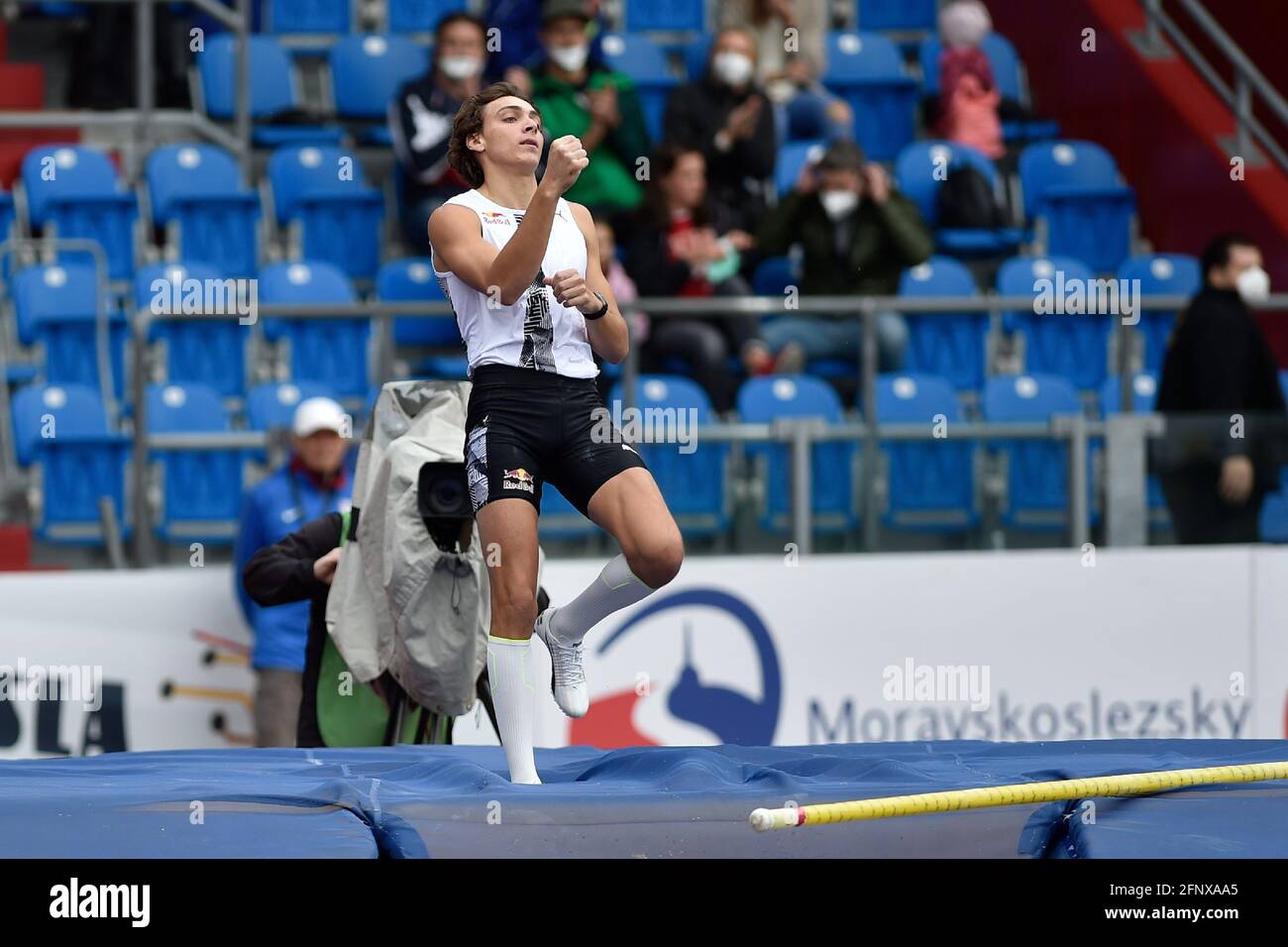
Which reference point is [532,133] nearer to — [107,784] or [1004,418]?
[107,784]

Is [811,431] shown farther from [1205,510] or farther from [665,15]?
[665,15]

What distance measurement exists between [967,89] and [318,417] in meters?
5.20

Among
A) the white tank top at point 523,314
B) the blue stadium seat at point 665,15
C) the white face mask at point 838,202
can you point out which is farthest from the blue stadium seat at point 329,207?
the white tank top at point 523,314

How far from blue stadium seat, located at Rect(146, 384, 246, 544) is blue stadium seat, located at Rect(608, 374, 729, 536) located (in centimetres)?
172

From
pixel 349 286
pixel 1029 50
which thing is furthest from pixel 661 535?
pixel 1029 50

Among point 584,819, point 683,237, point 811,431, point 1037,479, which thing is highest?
point 683,237

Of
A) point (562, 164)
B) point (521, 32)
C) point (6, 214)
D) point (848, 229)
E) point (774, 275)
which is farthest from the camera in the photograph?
point (521, 32)

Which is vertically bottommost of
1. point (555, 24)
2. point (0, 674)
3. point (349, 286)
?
point (0, 674)

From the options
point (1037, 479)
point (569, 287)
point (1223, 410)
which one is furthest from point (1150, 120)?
point (569, 287)

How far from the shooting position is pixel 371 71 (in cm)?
1209

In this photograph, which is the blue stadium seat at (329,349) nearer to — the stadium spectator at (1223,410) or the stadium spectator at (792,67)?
the stadium spectator at (792,67)

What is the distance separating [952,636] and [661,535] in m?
4.10
